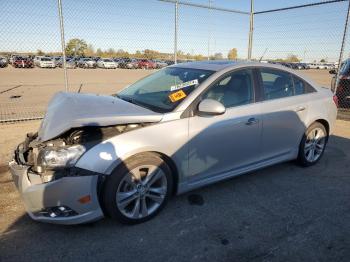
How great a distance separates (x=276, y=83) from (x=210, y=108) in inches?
57.9

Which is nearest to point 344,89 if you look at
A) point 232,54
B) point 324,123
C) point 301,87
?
point 232,54

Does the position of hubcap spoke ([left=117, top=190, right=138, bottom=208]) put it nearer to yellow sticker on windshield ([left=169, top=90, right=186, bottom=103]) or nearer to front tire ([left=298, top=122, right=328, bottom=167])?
yellow sticker on windshield ([left=169, top=90, right=186, bottom=103])

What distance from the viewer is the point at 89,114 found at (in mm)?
2873

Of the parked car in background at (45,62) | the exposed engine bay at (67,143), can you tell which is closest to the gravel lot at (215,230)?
the exposed engine bay at (67,143)

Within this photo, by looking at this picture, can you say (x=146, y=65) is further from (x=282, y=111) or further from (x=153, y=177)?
(x=153, y=177)

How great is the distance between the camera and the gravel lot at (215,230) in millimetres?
2617

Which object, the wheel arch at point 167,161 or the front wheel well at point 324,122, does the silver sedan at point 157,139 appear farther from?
the front wheel well at point 324,122

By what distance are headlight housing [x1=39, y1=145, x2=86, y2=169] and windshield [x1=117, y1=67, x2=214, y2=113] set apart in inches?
37.2

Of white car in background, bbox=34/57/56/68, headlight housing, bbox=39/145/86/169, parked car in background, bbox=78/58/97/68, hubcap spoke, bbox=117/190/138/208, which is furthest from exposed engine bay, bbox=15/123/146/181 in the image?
parked car in background, bbox=78/58/97/68

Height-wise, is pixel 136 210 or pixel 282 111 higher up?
pixel 282 111

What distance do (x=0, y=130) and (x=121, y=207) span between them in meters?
4.53

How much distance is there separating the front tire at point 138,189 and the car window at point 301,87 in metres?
2.40

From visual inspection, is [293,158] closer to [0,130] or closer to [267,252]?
[267,252]

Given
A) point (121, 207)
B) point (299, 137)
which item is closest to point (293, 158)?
point (299, 137)
